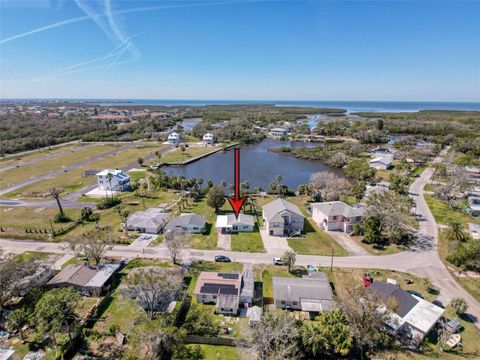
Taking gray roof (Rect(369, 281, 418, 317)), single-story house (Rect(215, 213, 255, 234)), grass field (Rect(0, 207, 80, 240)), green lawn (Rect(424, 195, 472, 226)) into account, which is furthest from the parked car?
grass field (Rect(0, 207, 80, 240))

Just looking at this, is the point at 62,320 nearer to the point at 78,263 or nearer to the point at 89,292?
the point at 89,292

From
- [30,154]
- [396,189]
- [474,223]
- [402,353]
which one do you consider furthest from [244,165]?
[30,154]

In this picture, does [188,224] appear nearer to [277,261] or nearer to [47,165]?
[277,261]

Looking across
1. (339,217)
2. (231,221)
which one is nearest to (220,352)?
(231,221)

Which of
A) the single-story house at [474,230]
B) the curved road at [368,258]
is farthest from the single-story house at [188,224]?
the single-story house at [474,230]

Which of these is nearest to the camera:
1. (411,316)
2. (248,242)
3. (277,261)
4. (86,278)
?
(411,316)
